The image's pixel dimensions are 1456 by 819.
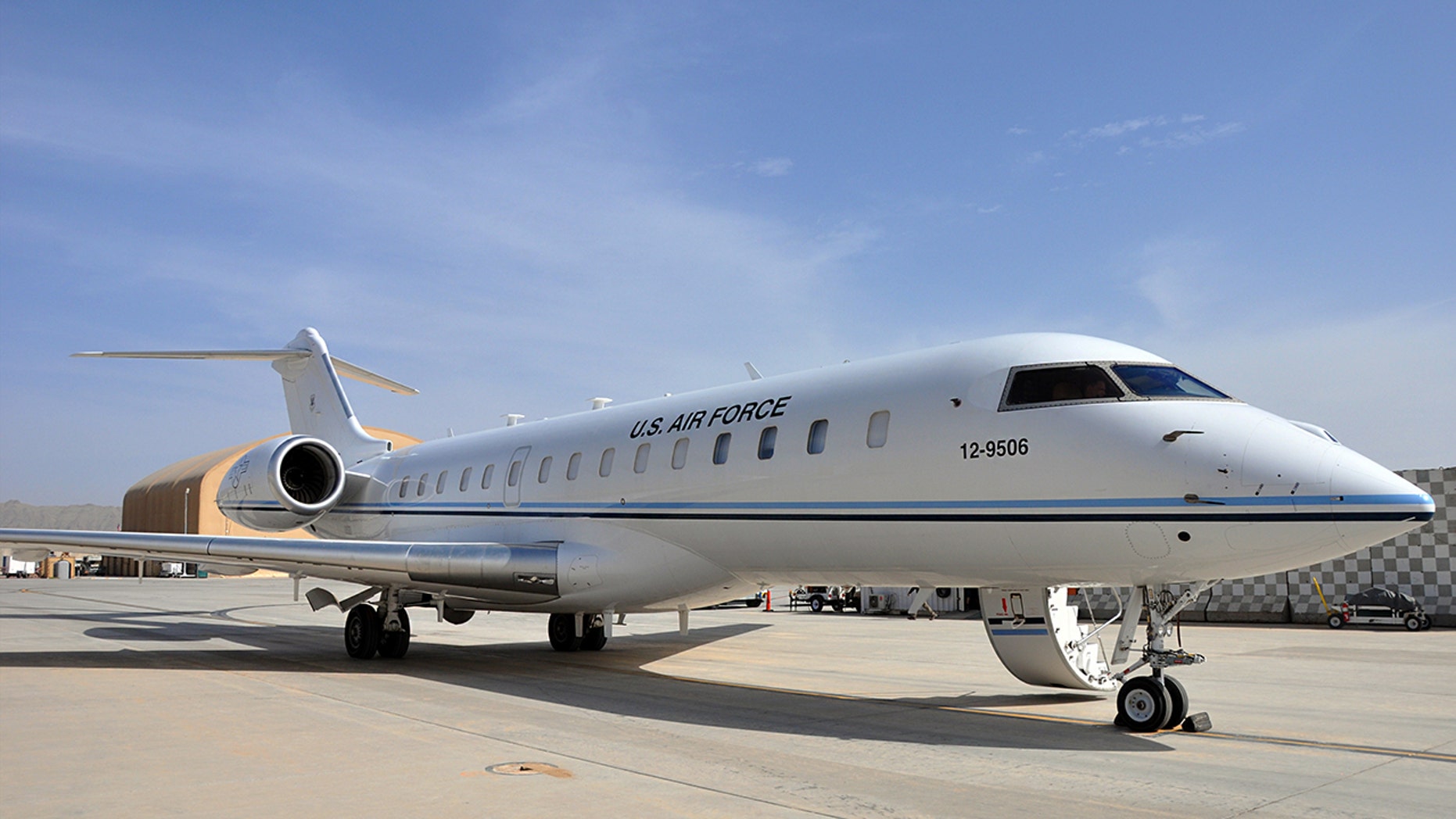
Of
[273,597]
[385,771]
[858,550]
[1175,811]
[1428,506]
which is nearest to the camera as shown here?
[1175,811]

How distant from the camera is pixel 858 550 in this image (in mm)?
9203

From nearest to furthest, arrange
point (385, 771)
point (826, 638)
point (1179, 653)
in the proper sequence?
point (385, 771) → point (1179, 653) → point (826, 638)

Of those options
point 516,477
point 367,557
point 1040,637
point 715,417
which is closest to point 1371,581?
point 1040,637

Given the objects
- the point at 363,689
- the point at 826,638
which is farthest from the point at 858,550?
the point at 826,638

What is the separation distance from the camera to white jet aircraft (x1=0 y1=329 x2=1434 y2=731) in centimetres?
722

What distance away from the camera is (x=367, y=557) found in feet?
42.2

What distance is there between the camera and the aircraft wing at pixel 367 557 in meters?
12.3

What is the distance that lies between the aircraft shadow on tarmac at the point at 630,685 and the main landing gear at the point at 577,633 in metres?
0.25

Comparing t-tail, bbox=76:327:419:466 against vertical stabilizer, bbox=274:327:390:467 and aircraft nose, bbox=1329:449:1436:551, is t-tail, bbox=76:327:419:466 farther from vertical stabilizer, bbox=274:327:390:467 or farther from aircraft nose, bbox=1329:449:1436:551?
aircraft nose, bbox=1329:449:1436:551

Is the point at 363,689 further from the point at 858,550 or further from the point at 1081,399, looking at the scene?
the point at 1081,399

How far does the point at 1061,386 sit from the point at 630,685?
587 cm

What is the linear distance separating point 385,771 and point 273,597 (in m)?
35.8

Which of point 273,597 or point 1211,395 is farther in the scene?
point 273,597

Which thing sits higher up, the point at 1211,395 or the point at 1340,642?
the point at 1211,395
